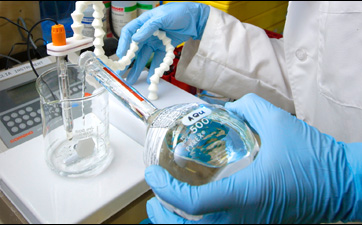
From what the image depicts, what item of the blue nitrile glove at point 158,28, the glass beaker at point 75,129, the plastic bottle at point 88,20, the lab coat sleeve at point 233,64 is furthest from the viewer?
the plastic bottle at point 88,20

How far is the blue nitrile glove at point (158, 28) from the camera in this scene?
3.36 feet

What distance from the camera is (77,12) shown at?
84 centimetres

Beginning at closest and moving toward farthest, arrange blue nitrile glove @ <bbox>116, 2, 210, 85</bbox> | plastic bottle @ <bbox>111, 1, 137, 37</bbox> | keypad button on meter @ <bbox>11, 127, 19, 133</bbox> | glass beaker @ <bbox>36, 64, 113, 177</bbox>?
glass beaker @ <bbox>36, 64, 113, 177</bbox>, keypad button on meter @ <bbox>11, 127, 19, 133</bbox>, blue nitrile glove @ <bbox>116, 2, 210, 85</bbox>, plastic bottle @ <bbox>111, 1, 137, 37</bbox>

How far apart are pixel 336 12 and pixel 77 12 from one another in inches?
30.6

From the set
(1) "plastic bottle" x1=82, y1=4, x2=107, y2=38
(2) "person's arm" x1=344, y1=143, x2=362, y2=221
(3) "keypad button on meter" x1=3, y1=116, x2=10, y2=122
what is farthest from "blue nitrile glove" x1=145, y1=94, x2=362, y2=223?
(1) "plastic bottle" x1=82, y1=4, x2=107, y2=38

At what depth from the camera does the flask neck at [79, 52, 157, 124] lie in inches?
29.2

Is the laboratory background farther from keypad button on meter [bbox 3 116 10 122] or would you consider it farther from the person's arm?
the person's arm

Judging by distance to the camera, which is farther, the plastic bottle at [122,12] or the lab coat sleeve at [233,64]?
the plastic bottle at [122,12]

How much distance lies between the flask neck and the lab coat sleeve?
1.51 ft

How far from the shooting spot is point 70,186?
688 millimetres

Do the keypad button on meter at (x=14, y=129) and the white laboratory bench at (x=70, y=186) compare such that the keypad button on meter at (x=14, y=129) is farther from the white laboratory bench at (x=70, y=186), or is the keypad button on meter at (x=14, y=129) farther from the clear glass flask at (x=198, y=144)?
the clear glass flask at (x=198, y=144)

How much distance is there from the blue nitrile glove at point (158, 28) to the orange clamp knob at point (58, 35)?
0.35 m

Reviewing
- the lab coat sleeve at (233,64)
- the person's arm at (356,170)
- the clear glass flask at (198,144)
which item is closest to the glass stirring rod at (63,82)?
the clear glass flask at (198,144)

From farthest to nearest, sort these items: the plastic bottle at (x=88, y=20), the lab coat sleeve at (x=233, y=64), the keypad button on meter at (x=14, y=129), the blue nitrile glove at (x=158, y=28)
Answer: the plastic bottle at (x=88, y=20), the lab coat sleeve at (x=233, y=64), the blue nitrile glove at (x=158, y=28), the keypad button on meter at (x=14, y=129)
